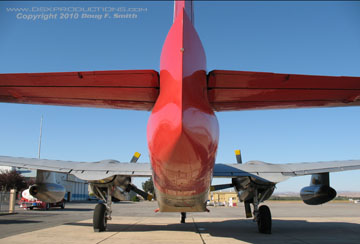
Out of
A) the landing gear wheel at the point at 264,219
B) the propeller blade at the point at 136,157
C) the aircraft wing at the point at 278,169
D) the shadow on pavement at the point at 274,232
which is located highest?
the propeller blade at the point at 136,157

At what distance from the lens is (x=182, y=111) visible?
4363 millimetres

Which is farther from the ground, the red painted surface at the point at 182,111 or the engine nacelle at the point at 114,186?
the red painted surface at the point at 182,111

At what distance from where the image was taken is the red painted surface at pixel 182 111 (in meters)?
4.45

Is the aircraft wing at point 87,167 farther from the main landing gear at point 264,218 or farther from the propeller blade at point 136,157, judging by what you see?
the main landing gear at point 264,218

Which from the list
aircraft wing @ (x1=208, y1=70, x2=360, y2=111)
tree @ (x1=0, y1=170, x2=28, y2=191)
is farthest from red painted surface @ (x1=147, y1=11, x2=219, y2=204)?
tree @ (x1=0, y1=170, x2=28, y2=191)

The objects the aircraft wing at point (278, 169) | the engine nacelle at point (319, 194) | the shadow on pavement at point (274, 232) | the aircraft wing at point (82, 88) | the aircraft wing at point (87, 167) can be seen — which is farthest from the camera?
the engine nacelle at point (319, 194)

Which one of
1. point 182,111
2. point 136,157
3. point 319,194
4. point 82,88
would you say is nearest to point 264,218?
point 319,194

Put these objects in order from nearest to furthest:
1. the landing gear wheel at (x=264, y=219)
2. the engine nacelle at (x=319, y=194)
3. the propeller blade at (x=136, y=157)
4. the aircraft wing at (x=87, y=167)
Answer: the landing gear wheel at (x=264, y=219) → the aircraft wing at (x=87, y=167) → the engine nacelle at (x=319, y=194) → the propeller blade at (x=136, y=157)

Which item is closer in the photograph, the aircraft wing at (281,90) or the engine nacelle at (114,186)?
the aircraft wing at (281,90)


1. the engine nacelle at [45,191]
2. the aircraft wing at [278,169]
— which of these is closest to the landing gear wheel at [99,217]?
the engine nacelle at [45,191]

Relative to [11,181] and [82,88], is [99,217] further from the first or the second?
[11,181]

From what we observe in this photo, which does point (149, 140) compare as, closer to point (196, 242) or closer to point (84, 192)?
point (196, 242)

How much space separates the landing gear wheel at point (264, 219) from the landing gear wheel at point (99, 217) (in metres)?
5.36

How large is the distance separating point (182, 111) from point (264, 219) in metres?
7.24
